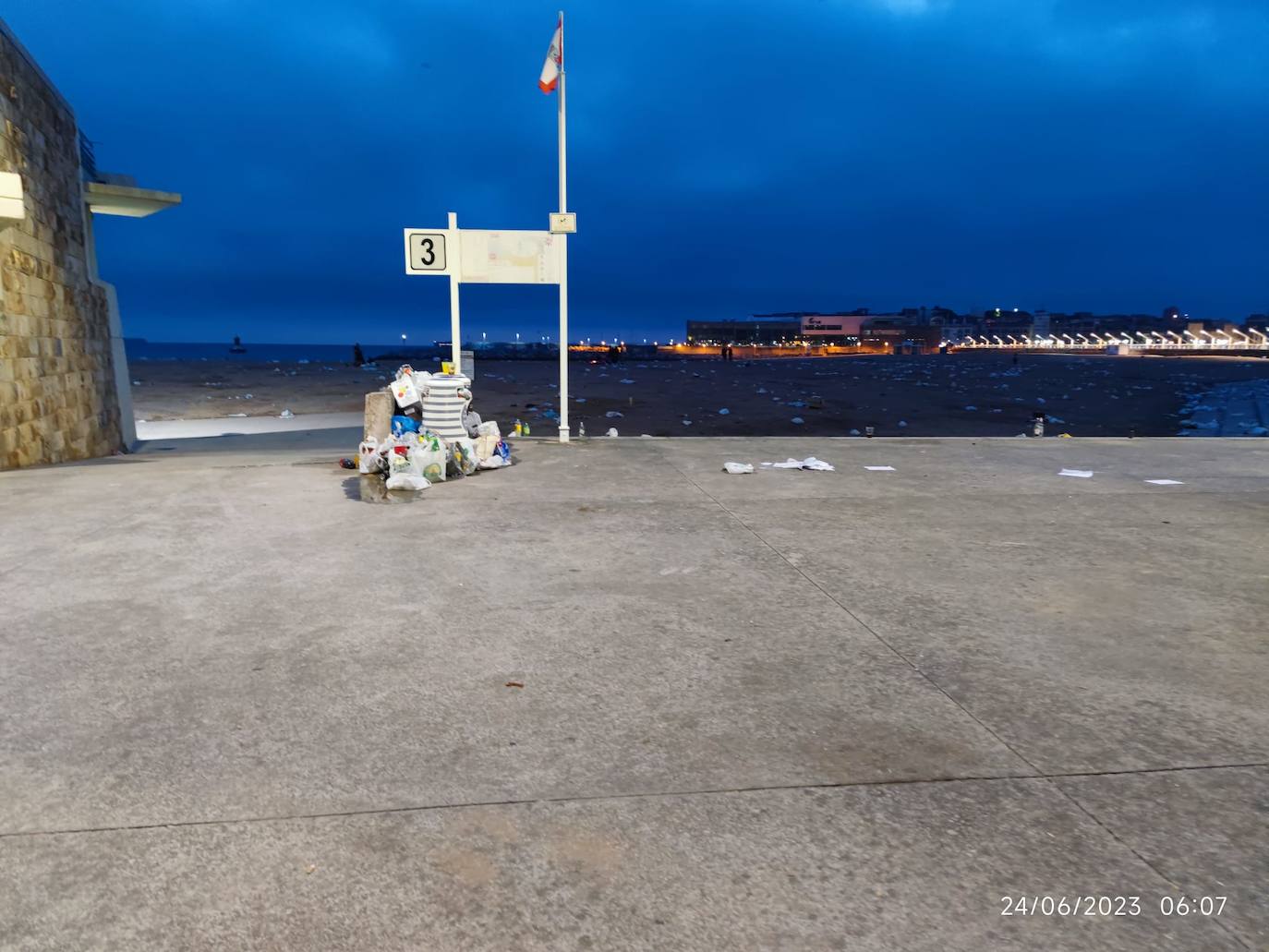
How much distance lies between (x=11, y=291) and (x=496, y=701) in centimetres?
892

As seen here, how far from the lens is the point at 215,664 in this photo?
293 centimetres

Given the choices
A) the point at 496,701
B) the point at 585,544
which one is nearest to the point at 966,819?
the point at 496,701

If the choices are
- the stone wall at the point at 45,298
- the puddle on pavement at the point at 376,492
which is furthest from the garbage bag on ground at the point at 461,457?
the stone wall at the point at 45,298

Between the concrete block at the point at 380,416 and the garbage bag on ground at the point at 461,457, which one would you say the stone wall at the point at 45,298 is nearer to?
the concrete block at the point at 380,416

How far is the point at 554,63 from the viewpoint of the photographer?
30.5ft

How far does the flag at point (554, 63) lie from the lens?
9.03m

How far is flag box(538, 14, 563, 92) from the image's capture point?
903 centimetres

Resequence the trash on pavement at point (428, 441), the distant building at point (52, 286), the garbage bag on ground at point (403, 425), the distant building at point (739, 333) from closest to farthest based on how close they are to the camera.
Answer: the trash on pavement at point (428, 441)
the garbage bag on ground at point (403, 425)
the distant building at point (52, 286)
the distant building at point (739, 333)

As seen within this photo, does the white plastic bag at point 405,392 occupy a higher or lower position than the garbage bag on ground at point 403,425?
higher

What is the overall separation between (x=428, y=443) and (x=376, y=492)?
944 millimetres

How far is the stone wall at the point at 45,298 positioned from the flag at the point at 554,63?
591 cm

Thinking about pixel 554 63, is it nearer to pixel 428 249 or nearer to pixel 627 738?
pixel 428 249

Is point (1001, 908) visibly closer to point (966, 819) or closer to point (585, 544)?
point (966, 819)
